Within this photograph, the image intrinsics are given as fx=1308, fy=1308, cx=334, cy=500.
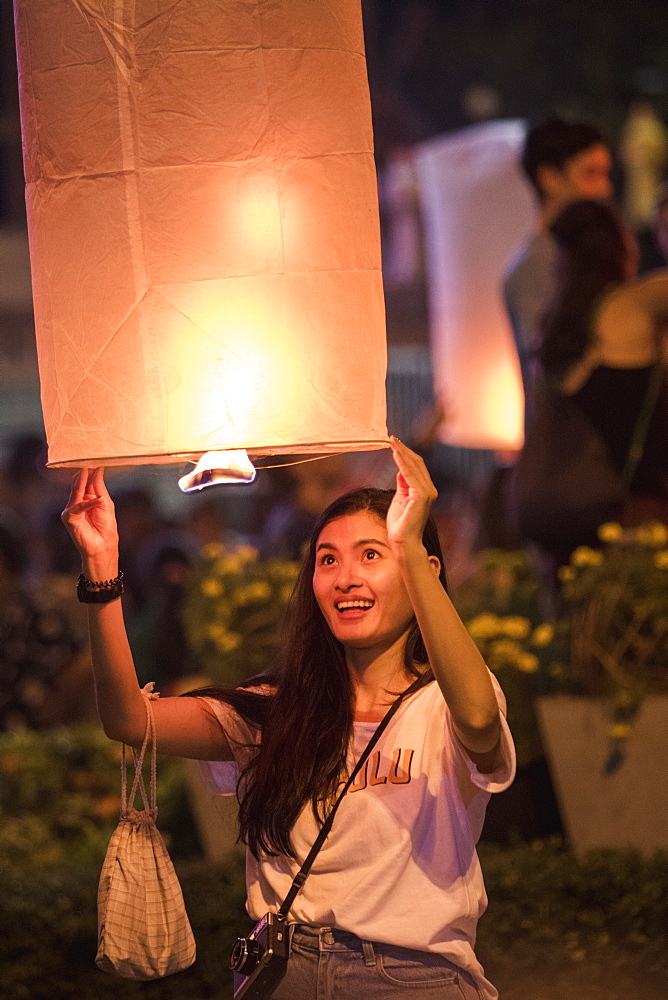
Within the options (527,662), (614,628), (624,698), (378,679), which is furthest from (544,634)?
(378,679)

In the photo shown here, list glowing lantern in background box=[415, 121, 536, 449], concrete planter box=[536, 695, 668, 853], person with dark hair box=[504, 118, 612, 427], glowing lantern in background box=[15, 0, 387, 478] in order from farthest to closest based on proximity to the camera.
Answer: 1. glowing lantern in background box=[415, 121, 536, 449]
2. person with dark hair box=[504, 118, 612, 427]
3. concrete planter box=[536, 695, 668, 853]
4. glowing lantern in background box=[15, 0, 387, 478]

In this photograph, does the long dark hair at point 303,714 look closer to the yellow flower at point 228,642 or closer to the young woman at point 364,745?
the young woman at point 364,745

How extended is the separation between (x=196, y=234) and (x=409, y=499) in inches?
23.8

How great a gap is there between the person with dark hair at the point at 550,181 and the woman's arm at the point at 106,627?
9.89 feet

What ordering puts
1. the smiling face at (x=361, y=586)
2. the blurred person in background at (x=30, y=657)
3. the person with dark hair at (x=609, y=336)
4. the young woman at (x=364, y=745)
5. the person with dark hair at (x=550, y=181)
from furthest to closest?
1. the blurred person in background at (x=30, y=657)
2. the person with dark hair at (x=550, y=181)
3. the person with dark hair at (x=609, y=336)
4. the smiling face at (x=361, y=586)
5. the young woman at (x=364, y=745)

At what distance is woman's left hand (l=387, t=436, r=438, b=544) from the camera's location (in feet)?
7.68

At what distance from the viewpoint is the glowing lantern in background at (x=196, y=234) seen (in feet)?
7.37

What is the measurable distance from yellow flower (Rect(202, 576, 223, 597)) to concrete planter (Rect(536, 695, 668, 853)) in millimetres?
1437

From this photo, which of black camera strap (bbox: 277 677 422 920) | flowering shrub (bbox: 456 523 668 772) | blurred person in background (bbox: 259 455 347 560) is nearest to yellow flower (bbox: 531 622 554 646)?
flowering shrub (bbox: 456 523 668 772)

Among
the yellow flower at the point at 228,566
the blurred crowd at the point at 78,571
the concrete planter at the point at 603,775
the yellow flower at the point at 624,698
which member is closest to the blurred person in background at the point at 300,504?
the blurred crowd at the point at 78,571

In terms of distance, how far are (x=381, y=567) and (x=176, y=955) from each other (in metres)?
0.87

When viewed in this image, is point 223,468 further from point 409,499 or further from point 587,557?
point 587,557

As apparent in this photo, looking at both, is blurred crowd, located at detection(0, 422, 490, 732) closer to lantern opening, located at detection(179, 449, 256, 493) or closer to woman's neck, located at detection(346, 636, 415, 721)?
woman's neck, located at detection(346, 636, 415, 721)

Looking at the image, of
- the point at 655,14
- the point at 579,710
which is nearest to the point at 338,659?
the point at 579,710
